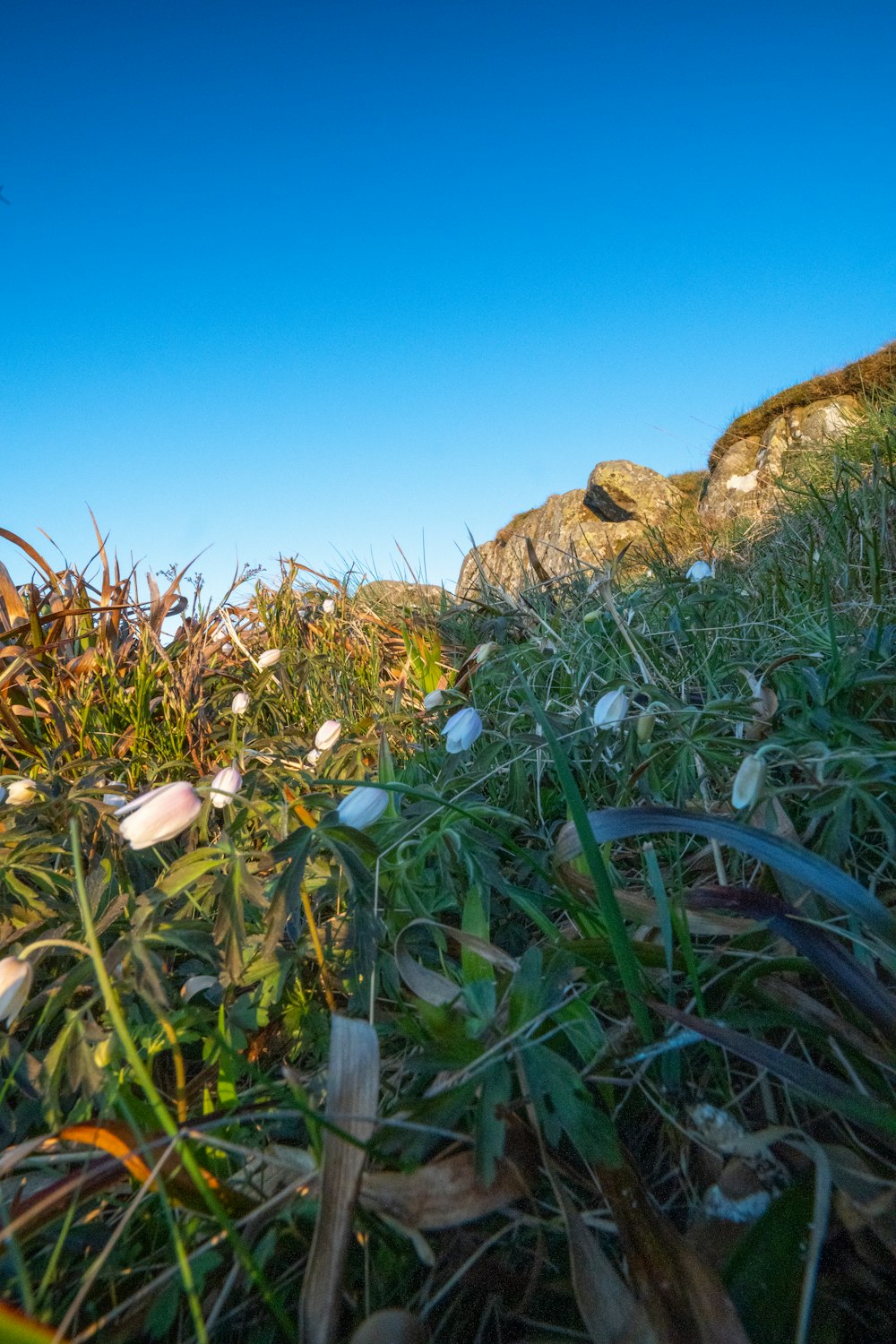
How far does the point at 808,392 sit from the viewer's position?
15.3 meters

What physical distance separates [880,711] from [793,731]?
13.6 inches

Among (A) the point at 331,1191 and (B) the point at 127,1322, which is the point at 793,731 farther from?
(B) the point at 127,1322

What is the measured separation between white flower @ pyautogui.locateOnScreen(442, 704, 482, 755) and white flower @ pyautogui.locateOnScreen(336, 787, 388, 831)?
34cm

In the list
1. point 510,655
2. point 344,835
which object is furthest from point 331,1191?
point 510,655

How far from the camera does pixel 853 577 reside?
219cm

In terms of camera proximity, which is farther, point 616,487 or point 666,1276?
point 616,487

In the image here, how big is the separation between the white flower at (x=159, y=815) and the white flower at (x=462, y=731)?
→ 1.83 feet

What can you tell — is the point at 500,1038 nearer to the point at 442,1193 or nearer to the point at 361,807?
the point at 442,1193

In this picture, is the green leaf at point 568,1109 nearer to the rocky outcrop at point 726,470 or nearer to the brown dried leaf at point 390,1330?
the brown dried leaf at point 390,1330

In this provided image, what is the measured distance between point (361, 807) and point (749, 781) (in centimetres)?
56

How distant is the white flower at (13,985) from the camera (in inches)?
38.9

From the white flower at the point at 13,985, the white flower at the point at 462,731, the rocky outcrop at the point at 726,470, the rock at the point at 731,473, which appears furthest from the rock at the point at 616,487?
the white flower at the point at 13,985

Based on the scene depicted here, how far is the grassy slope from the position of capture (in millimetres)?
723

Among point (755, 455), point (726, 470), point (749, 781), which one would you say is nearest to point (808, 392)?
point (755, 455)
